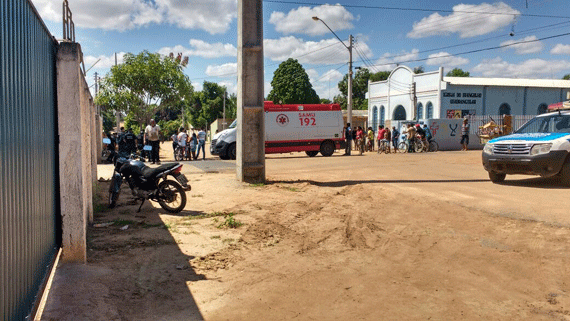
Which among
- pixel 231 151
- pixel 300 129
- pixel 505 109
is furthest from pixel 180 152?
pixel 505 109

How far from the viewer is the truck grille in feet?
35.5

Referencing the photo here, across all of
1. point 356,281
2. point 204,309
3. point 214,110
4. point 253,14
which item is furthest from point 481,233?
point 214,110

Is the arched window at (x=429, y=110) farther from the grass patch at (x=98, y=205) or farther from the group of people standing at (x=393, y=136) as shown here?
the grass patch at (x=98, y=205)

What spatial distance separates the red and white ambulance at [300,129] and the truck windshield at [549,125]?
41.2 ft

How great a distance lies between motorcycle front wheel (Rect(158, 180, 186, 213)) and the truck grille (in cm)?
727

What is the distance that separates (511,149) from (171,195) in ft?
24.8

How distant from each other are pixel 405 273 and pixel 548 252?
2082 millimetres

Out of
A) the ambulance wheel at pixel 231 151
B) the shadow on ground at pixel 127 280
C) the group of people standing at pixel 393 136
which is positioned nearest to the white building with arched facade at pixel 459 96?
the group of people standing at pixel 393 136

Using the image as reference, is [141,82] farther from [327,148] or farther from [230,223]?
[230,223]

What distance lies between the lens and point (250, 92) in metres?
12.3

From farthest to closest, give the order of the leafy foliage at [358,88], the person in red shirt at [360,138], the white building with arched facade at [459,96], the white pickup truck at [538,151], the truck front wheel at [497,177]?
the leafy foliage at [358,88] → the white building with arched facade at [459,96] → the person in red shirt at [360,138] → the truck front wheel at [497,177] → the white pickup truck at [538,151]

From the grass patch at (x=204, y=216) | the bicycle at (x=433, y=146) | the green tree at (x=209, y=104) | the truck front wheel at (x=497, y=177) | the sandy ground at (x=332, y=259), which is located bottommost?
the sandy ground at (x=332, y=259)

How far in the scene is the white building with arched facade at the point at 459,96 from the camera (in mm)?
39281

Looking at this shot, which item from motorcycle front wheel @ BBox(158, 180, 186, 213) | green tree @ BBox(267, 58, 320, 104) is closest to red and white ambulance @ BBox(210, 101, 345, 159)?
motorcycle front wheel @ BBox(158, 180, 186, 213)
